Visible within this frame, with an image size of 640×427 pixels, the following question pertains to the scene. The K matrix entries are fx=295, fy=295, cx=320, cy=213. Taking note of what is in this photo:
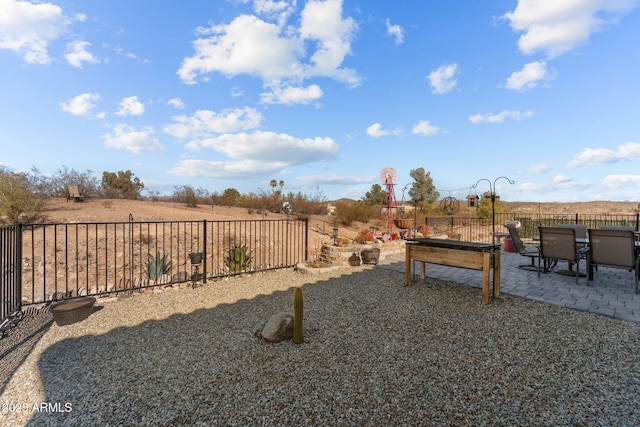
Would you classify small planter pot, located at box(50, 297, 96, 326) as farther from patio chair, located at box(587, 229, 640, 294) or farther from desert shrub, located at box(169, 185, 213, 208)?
desert shrub, located at box(169, 185, 213, 208)

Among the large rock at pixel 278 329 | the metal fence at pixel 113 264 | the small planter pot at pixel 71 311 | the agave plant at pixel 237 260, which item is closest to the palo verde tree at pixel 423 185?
the metal fence at pixel 113 264

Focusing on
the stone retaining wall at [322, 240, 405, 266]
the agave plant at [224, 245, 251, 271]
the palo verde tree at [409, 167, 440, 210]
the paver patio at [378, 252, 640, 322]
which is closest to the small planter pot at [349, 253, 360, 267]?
the stone retaining wall at [322, 240, 405, 266]

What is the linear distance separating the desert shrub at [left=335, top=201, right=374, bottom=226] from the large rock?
38.7 ft

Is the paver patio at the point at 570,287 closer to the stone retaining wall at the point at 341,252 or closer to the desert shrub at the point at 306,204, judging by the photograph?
the stone retaining wall at the point at 341,252

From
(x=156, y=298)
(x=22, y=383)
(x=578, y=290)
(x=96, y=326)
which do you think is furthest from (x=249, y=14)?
(x=578, y=290)

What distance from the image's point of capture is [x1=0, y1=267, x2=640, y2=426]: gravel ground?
1.96 meters

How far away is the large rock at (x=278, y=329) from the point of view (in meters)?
3.04

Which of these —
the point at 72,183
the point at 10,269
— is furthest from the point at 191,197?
the point at 10,269

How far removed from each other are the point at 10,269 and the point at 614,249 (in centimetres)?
869

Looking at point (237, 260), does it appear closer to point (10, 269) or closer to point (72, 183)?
point (10, 269)

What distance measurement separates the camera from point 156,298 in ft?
15.4

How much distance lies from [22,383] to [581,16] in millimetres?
9428

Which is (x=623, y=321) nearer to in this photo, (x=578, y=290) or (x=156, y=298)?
(x=578, y=290)

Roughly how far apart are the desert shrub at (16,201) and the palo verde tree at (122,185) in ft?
31.8
